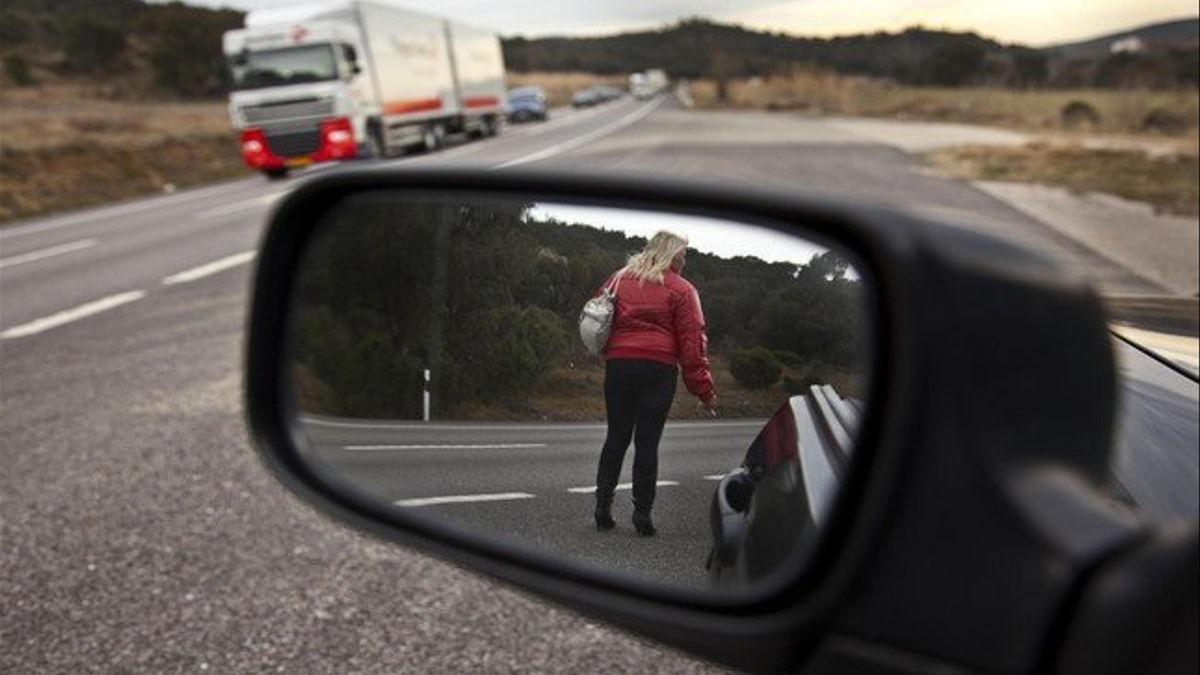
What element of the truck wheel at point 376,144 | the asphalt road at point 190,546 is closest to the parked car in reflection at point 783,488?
the asphalt road at point 190,546

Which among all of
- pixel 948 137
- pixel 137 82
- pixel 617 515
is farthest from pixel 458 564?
pixel 137 82

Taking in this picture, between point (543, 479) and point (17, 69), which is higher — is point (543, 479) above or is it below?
below

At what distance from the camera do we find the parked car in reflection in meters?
0.83

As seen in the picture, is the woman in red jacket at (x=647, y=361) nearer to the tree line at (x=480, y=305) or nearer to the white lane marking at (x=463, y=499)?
the tree line at (x=480, y=305)

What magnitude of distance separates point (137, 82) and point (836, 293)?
272 ft

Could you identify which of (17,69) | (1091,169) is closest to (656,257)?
(1091,169)

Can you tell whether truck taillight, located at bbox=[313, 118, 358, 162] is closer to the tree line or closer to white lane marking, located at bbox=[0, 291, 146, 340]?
white lane marking, located at bbox=[0, 291, 146, 340]

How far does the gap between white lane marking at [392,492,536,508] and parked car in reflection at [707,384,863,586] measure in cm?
25

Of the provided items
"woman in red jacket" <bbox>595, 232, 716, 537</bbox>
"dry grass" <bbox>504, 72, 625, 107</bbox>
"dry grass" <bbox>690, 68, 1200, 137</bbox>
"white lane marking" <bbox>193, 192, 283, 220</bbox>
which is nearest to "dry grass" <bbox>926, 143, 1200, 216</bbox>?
"dry grass" <bbox>690, 68, 1200, 137</bbox>

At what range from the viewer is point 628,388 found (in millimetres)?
996

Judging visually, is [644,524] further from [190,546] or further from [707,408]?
[190,546]

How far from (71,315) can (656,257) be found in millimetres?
8233

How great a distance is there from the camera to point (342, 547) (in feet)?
11.5

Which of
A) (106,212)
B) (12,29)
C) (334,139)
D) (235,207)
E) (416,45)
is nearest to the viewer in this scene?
(235,207)
